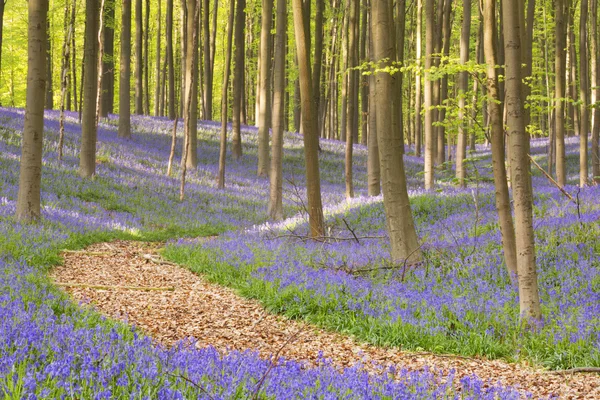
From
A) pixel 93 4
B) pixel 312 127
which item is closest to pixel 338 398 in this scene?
pixel 312 127

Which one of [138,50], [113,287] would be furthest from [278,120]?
[138,50]

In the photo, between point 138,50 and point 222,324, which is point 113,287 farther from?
point 138,50

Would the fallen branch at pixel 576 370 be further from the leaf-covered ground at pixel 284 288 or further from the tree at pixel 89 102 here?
the tree at pixel 89 102

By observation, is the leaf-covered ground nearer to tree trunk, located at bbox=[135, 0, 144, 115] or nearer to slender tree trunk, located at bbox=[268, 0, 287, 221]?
slender tree trunk, located at bbox=[268, 0, 287, 221]

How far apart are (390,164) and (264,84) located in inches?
534

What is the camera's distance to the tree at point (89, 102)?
18.2 metres

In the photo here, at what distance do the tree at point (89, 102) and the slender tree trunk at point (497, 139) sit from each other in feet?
46.3

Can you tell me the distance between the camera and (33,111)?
11875mm

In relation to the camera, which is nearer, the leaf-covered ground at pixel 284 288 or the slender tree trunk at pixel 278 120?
the leaf-covered ground at pixel 284 288

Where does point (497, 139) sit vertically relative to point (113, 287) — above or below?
above

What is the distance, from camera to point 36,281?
24.2 feet

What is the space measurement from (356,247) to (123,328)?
7.29 m

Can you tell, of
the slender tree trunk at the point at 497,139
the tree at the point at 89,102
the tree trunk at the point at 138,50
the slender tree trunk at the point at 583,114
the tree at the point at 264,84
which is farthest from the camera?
the tree trunk at the point at 138,50

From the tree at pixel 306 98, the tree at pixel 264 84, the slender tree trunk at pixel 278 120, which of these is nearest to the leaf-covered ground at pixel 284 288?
the slender tree trunk at pixel 278 120
